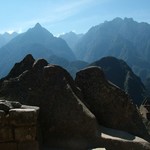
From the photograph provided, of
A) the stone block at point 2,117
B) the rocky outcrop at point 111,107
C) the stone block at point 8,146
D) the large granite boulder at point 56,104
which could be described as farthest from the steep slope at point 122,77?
the stone block at point 2,117

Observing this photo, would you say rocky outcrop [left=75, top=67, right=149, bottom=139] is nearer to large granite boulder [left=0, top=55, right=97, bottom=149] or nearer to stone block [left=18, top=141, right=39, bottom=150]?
large granite boulder [left=0, top=55, right=97, bottom=149]

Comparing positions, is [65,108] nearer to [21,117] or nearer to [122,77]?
[21,117]

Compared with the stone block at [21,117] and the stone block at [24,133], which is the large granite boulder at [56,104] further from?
the stone block at [21,117]

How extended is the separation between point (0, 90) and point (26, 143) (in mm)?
3347

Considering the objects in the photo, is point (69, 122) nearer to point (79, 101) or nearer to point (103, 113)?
point (79, 101)

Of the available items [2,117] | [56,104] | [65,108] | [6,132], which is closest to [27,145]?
[6,132]

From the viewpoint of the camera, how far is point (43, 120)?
10.3 metres

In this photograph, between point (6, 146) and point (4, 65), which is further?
point (4, 65)

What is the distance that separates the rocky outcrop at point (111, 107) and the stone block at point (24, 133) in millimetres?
3658

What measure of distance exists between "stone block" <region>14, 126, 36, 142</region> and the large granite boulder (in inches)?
68.8

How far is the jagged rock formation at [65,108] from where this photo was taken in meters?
10.1

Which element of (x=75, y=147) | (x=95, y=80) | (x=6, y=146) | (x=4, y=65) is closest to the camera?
(x=6, y=146)

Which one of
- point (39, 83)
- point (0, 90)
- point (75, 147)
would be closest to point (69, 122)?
point (75, 147)

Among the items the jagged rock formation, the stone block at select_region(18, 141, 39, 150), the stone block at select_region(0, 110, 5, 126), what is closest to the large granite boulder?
the jagged rock formation
